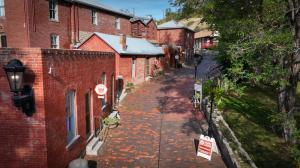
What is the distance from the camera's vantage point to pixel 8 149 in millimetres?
7277

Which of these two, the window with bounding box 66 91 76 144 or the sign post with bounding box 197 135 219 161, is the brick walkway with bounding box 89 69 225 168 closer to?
the sign post with bounding box 197 135 219 161

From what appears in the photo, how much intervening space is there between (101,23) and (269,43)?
24.6m

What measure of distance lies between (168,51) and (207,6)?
67.5 ft

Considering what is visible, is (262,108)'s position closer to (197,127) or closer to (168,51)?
(197,127)

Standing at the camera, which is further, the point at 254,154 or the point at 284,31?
the point at 284,31

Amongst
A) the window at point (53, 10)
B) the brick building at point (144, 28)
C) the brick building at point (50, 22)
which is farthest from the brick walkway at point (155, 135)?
the brick building at point (144, 28)

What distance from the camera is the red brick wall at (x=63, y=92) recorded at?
7469mm

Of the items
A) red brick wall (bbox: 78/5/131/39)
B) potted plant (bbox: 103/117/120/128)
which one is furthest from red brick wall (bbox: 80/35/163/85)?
potted plant (bbox: 103/117/120/128)

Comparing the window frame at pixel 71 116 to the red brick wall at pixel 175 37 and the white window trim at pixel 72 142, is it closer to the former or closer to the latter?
the white window trim at pixel 72 142

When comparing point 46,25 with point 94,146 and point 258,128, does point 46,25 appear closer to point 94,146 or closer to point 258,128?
point 94,146

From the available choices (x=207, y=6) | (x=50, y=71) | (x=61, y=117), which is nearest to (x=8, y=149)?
(x=61, y=117)

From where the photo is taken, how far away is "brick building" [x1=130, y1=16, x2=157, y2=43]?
39031 millimetres

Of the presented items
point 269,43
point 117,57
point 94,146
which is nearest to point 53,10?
point 117,57

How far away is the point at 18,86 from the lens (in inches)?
253
